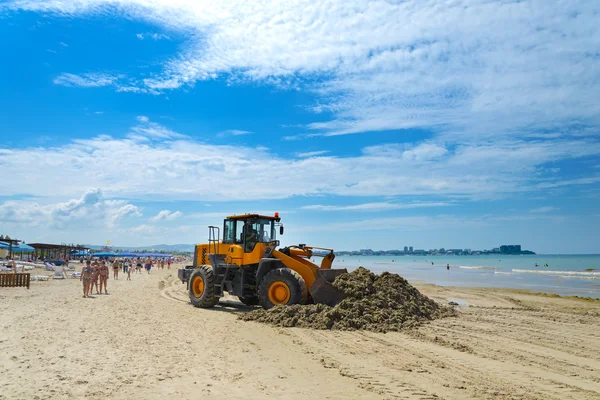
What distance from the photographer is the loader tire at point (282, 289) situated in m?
11.7

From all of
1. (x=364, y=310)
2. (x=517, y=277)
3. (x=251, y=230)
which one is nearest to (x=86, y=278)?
(x=251, y=230)

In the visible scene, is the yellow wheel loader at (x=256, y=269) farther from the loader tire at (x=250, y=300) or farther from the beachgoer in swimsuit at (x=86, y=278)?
the beachgoer in swimsuit at (x=86, y=278)

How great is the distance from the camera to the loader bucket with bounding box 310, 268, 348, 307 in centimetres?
1120

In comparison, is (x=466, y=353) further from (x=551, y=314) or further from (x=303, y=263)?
(x=551, y=314)

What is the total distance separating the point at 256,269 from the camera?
13531 mm

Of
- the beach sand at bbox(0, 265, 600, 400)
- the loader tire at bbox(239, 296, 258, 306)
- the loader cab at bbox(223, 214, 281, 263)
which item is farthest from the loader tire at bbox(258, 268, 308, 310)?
the loader tire at bbox(239, 296, 258, 306)

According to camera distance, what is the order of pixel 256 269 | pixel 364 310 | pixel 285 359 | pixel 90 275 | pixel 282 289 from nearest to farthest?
1. pixel 285 359
2. pixel 364 310
3. pixel 282 289
4. pixel 256 269
5. pixel 90 275

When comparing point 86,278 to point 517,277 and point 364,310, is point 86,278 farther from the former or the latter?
point 517,277

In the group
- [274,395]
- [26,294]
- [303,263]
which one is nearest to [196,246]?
[303,263]

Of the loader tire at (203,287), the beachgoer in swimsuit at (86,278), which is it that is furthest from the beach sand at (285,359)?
the beachgoer in swimsuit at (86,278)

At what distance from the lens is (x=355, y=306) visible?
10625 millimetres

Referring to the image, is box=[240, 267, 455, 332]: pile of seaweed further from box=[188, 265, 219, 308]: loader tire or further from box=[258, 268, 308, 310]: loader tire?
box=[188, 265, 219, 308]: loader tire

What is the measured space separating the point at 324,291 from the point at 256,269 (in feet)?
9.71

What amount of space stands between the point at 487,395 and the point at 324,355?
287cm
